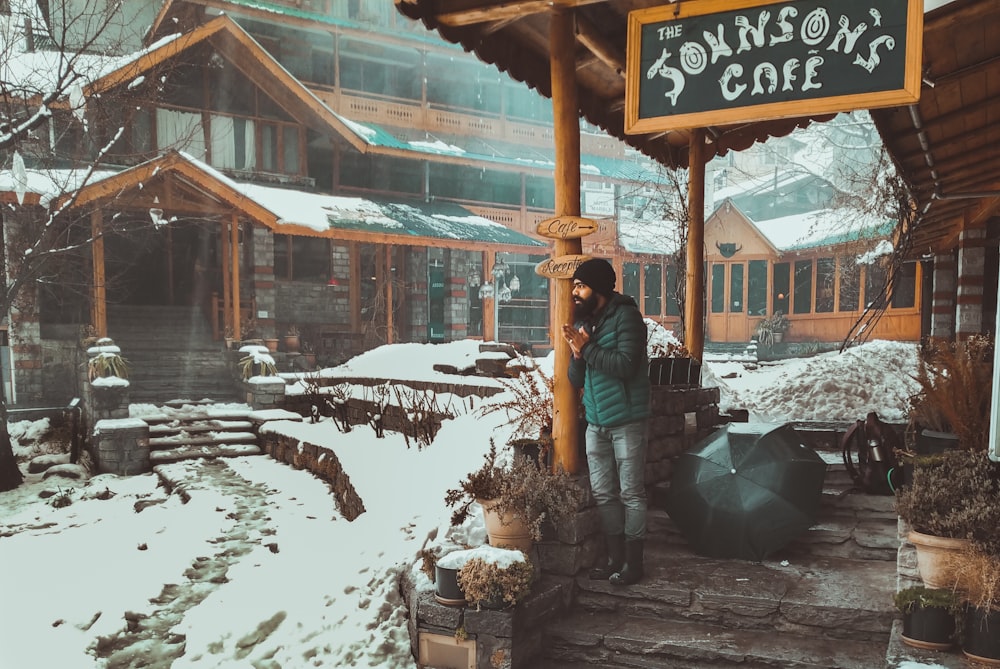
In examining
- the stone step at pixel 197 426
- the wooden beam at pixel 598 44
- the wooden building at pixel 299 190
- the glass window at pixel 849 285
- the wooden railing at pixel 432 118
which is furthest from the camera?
the glass window at pixel 849 285

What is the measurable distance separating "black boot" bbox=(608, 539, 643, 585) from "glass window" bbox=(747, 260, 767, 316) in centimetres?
1499

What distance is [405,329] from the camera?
15.1m

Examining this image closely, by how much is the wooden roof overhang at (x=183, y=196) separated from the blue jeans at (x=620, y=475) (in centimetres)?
932

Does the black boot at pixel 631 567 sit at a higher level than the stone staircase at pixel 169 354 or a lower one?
lower

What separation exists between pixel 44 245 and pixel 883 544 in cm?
1040

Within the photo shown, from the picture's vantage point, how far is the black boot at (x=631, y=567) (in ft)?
12.2

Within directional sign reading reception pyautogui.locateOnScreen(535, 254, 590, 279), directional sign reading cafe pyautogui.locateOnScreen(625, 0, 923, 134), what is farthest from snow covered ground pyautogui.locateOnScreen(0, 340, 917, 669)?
directional sign reading cafe pyautogui.locateOnScreen(625, 0, 923, 134)

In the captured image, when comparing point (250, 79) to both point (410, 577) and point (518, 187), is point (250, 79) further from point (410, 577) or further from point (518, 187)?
point (410, 577)

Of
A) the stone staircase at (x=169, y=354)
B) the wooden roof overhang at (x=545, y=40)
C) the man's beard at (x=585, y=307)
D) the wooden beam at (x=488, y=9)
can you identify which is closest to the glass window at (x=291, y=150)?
the stone staircase at (x=169, y=354)

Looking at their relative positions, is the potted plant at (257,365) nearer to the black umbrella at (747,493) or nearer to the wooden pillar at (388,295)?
the wooden pillar at (388,295)

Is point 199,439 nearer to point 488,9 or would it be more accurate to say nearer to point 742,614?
point 488,9

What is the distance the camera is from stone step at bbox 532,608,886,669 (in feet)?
10.4

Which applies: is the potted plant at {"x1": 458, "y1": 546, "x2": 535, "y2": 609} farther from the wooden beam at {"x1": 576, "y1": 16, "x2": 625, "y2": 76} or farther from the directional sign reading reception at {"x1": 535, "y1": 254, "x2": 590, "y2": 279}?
the wooden beam at {"x1": 576, "y1": 16, "x2": 625, "y2": 76}

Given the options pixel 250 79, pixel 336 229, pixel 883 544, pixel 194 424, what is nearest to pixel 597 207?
pixel 336 229
